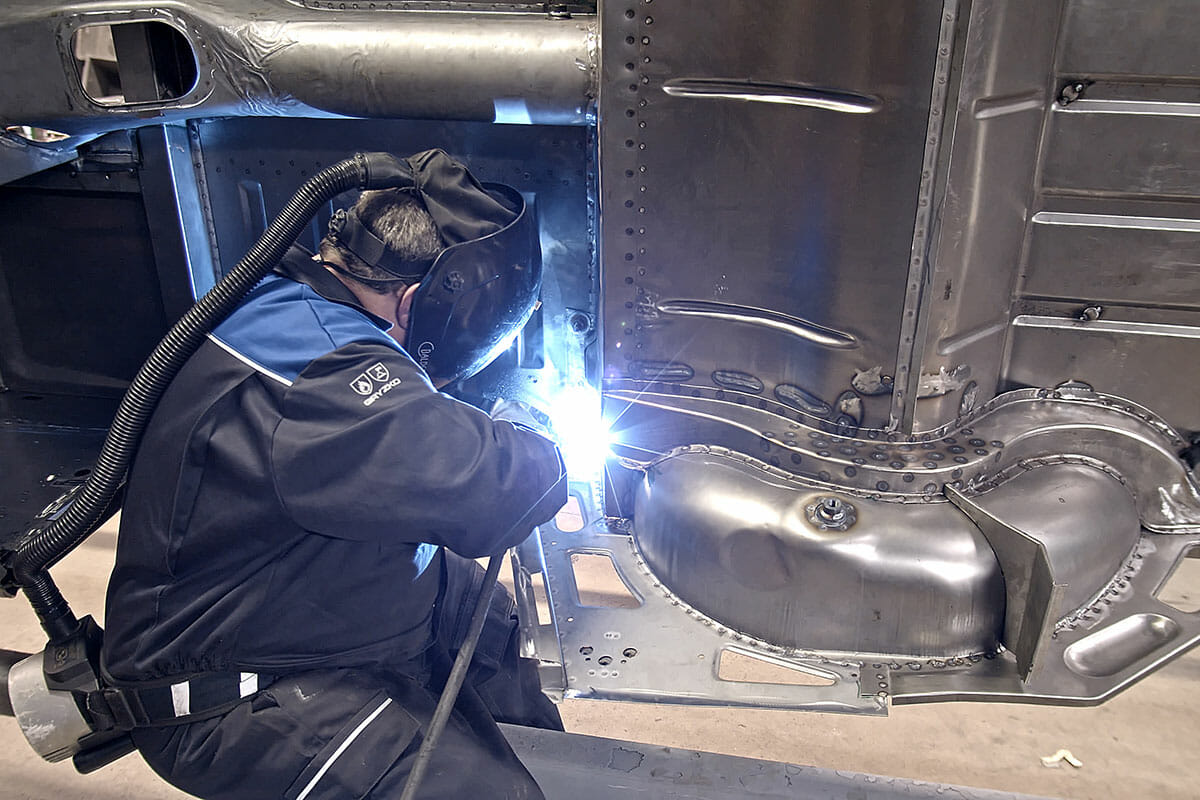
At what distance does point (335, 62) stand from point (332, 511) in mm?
1629

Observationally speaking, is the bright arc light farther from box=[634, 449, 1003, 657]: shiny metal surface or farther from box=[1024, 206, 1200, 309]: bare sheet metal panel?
box=[1024, 206, 1200, 309]: bare sheet metal panel

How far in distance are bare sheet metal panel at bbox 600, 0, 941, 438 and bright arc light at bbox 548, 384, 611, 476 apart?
0.48 meters

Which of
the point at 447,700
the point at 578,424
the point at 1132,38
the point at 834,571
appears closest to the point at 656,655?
the point at 834,571

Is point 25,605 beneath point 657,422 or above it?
beneath

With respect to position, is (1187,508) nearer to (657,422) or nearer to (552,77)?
(657,422)

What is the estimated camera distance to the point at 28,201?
10.7ft

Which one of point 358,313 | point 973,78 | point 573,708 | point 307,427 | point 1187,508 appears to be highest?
point 973,78

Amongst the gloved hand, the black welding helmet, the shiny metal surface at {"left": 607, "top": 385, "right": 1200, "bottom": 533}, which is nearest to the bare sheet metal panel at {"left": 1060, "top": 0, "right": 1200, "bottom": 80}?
the shiny metal surface at {"left": 607, "top": 385, "right": 1200, "bottom": 533}

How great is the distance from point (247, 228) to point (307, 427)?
1.90 m

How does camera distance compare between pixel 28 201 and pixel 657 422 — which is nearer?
pixel 657 422

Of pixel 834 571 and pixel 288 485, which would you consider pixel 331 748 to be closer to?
pixel 288 485

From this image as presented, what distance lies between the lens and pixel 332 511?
5.38 feet

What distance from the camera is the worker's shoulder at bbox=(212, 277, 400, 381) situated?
5.49 ft

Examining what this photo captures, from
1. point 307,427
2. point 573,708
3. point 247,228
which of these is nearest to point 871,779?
point 573,708
